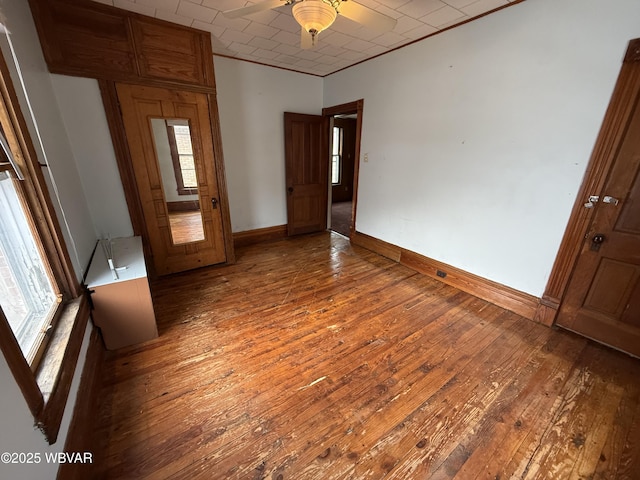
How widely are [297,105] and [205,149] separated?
74.7 inches

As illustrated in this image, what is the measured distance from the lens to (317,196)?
471 centimetres

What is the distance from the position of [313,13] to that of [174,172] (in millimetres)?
2171

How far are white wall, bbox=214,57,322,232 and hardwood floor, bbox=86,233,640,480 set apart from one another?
195cm

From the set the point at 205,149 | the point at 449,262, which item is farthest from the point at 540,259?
the point at 205,149

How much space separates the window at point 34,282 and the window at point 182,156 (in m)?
1.44

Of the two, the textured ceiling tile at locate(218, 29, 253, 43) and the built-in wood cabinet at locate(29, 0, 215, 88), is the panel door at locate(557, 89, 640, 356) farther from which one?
the built-in wood cabinet at locate(29, 0, 215, 88)

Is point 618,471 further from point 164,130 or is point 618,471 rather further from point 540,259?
point 164,130

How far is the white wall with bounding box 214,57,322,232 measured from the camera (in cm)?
359

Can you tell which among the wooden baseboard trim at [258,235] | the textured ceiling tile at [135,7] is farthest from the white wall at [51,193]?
the wooden baseboard trim at [258,235]

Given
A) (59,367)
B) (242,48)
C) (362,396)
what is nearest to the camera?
(59,367)

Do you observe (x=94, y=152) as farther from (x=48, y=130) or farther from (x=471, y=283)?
(x=471, y=283)

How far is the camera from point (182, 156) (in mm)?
2930

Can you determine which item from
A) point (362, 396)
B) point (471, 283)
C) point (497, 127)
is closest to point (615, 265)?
point (471, 283)

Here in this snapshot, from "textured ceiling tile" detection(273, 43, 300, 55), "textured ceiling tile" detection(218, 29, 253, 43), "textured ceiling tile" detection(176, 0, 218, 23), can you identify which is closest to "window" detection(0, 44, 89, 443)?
"textured ceiling tile" detection(176, 0, 218, 23)
